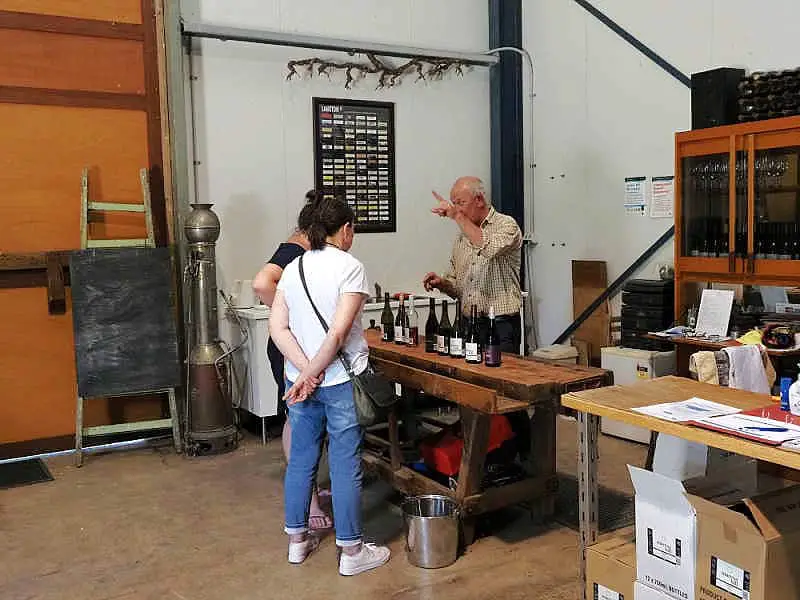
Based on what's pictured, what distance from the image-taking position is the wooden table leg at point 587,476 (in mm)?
2588

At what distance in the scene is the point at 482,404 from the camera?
3.19 m

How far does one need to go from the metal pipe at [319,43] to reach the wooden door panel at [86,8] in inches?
13.0

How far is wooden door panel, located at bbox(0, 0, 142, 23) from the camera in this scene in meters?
4.90

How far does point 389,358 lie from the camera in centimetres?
397

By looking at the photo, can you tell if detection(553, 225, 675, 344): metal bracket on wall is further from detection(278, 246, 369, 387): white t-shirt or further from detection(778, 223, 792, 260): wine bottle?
detection(278, 246, 369, 387): white t-shirt

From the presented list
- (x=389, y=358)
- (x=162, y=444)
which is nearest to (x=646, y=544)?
(x=389, y=358)

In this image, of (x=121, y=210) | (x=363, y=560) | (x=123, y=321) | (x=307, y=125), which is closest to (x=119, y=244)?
(x=121, y=210)

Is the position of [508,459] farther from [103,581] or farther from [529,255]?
[529,255]

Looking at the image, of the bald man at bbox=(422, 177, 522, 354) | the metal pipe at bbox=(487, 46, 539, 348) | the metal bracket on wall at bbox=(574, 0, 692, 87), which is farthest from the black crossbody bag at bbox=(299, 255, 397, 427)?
the metal pipe at bbox=(487, 46, 539, 348)

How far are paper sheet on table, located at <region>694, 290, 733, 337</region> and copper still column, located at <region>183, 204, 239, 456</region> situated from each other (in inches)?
114

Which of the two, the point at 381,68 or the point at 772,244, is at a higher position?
the point at 381,68

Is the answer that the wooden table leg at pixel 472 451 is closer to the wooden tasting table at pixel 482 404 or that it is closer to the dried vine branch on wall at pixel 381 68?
the wooden tasting table at pixel 482 404

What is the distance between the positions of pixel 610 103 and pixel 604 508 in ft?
10.2

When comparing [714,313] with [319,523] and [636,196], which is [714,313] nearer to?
[636,196]
